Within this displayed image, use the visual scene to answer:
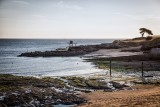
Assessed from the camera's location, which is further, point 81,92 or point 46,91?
point 81,92

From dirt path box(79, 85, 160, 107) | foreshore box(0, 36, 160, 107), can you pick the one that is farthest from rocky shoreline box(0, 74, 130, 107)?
dirt path box(79, 85, 160, 107)

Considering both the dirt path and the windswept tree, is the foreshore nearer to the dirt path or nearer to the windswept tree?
the dirt path

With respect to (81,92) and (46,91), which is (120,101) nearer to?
(81,92)

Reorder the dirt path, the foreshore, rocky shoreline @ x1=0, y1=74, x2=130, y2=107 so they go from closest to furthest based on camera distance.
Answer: the dirt path, the foreshore, rocky shoreline @ x1=0, y1=74, x2=130, y2=107

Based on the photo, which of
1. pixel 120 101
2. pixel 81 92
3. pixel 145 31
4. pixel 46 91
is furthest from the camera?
pixel 145 31

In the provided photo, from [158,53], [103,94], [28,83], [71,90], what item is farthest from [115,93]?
[158,53]

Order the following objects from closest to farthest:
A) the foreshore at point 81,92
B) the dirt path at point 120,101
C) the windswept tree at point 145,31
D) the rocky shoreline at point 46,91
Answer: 1. the dirt path at point 120,101
2. the foreshore at point 81,92
3. the rocky shoreline at point 46,91
4. the windswept tree at point 145,31

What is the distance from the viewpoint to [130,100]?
22.5 meters

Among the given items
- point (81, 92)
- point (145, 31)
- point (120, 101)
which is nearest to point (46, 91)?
point (81, 92)

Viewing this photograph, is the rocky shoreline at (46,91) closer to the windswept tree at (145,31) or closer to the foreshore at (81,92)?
the foreshore at (81,92)

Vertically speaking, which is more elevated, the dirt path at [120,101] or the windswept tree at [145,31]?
the windswept tree at [145,31]

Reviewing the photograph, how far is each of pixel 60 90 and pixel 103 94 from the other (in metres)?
4.63

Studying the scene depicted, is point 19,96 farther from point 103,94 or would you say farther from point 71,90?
point 103,94

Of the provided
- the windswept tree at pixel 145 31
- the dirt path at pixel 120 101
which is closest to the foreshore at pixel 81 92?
the dirt path at pixel 120 101
